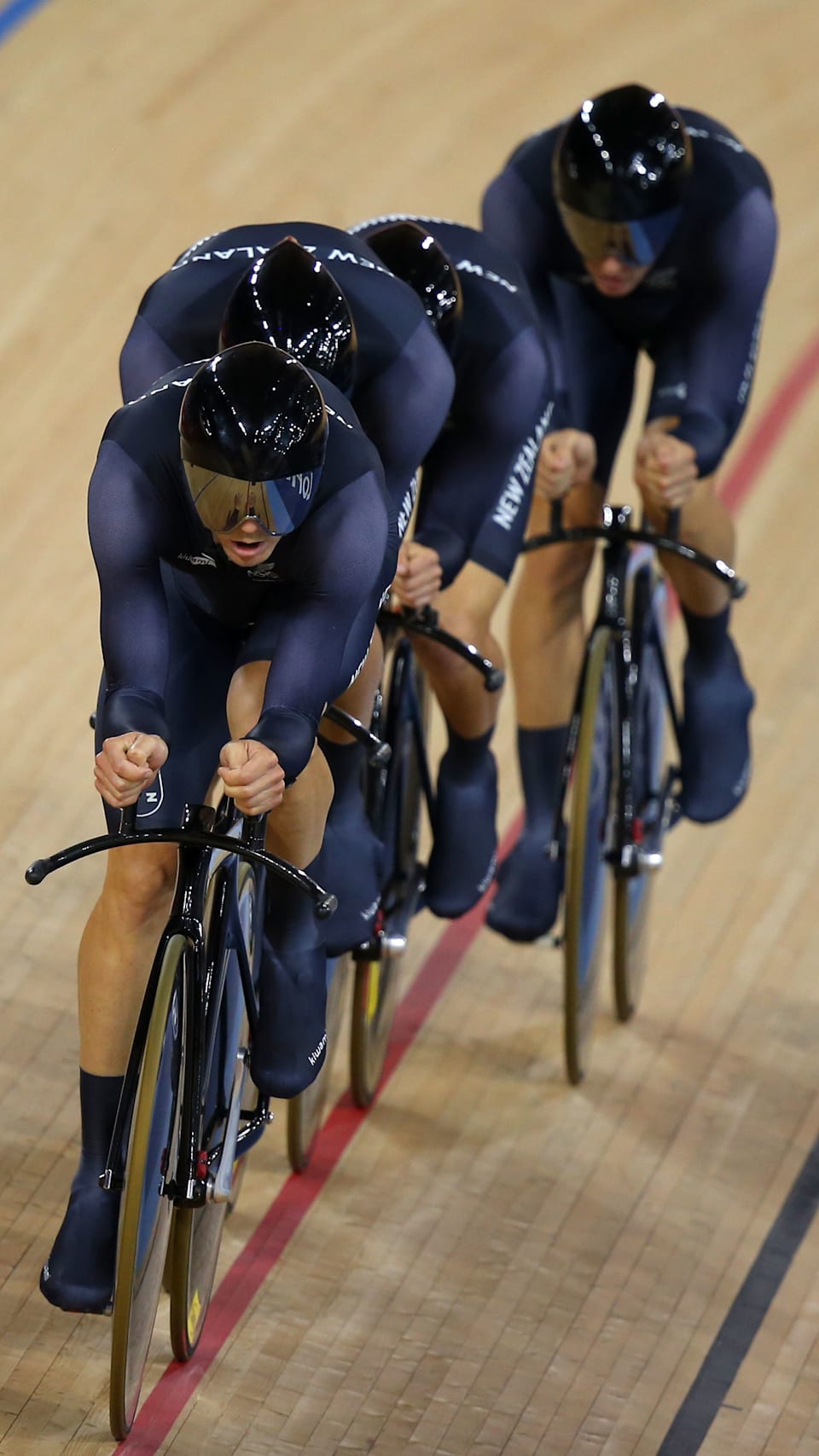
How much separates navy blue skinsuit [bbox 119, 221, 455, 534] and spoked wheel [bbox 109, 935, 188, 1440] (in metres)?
0.81

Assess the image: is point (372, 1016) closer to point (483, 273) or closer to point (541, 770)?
point (541, 770)

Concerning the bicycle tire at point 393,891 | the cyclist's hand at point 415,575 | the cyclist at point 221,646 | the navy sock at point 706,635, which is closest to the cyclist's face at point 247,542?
the cyclist at point 221,646

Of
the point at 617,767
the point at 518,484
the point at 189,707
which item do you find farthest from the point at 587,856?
the point at 189,707

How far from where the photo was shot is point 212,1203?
2.85 m

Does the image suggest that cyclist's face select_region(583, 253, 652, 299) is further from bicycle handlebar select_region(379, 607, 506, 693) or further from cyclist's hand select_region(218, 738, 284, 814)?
cyclist's hand select_region(218, 738, 284, 814)

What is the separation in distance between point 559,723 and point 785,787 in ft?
3.17

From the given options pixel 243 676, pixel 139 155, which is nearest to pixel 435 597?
pixel 243 676

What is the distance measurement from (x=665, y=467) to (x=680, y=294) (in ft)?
1.22

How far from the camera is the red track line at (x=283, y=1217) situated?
299cm

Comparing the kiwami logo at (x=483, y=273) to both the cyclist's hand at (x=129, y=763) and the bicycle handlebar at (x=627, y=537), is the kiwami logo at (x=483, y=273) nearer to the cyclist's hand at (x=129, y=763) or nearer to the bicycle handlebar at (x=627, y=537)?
the bicycle handlebar at (x=627, y=537)

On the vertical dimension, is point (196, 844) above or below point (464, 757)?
above

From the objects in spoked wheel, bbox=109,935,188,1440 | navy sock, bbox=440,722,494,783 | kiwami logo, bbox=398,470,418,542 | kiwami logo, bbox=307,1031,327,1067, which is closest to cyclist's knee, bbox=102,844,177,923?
spoked wheel, bbox=109,935,188,1440

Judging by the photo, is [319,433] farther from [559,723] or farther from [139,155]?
[139,155]

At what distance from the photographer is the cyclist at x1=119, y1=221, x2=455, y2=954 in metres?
2.73
